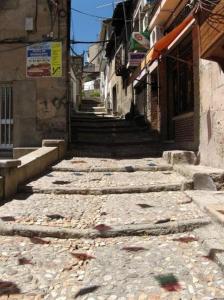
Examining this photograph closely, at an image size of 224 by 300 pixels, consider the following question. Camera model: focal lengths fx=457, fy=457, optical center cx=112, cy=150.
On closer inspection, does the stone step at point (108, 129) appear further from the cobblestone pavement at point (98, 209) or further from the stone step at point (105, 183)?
the cobblestone pavement at point (98, 209)

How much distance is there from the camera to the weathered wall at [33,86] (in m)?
11.9

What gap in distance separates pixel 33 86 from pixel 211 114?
17.1 feet

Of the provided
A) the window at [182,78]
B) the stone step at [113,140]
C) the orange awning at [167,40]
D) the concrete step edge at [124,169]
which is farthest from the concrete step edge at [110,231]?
the stone step at [113,140]

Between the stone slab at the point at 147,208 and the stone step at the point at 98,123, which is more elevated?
the stone step at the point at 98,123

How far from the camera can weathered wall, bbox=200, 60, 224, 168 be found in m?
8.14

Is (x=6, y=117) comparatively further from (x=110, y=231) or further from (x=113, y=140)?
(x=110, y=231)

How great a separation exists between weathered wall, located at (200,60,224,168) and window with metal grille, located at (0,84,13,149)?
536cm

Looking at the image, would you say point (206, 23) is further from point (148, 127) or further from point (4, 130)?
point (148, 127)

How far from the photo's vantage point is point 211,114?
28.5ft

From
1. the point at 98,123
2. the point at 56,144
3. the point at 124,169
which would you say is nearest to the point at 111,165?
the point at 124,169

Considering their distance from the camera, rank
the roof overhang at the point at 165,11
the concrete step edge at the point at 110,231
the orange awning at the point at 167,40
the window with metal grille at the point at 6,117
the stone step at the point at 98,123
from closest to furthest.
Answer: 1. the concrete step edge at the point at 110,231
2. the orange awning at the point at 167,40
3. the roof overhang at the point at 165,11
4. the window with metal grille at the point at 6,117
5. the stone step at the point at 98,123

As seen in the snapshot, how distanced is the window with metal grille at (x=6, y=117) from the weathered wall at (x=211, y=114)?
5.36 meters

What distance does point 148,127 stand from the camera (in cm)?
1562

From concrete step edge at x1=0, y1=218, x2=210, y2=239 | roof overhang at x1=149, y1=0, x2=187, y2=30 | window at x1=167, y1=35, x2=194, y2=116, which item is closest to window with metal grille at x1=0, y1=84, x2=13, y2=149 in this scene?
window at x1=167, y1=35, x2=194, y2=116
